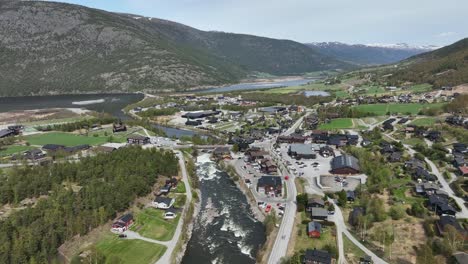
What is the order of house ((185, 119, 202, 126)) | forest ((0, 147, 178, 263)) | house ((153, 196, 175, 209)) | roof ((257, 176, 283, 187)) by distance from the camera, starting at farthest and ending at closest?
house ((185, 119, 202, 126)) → roof ((257, 176, 283, 187)) → house ((153, 196, 175, 209)) → forest ((0, 147, 178, 263))

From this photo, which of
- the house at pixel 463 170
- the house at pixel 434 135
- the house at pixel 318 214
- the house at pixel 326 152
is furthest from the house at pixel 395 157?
the house at pixel 318 214

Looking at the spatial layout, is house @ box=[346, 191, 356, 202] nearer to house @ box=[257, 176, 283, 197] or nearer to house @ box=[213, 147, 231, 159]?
house @ box=[257, 176, 283, 197]

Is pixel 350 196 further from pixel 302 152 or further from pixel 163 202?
pixel 163 202

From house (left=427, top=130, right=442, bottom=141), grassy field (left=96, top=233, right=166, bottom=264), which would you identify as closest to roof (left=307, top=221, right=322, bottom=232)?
grassy field (left=96, top=233, right=166, bottom=264)

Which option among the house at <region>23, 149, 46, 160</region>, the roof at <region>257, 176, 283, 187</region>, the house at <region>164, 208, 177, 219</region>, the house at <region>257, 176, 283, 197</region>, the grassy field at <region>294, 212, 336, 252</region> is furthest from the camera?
the house at <region>23, 149, 46, 160</region>

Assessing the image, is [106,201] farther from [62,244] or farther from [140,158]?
[140,158]

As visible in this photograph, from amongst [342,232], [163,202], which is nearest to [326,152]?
[342,232]
